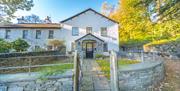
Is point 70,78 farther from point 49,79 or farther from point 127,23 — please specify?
point 127,23

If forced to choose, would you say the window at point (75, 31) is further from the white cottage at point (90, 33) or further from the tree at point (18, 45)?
the tree at point (18, 45)

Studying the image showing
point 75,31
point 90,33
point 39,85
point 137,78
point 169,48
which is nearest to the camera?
point 39,85

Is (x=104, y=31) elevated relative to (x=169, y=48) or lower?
elevated

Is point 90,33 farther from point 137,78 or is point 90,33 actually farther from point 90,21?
point 137,78

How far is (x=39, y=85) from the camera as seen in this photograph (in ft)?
22.7

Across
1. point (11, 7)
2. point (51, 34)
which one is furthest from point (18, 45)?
point (51, 34)

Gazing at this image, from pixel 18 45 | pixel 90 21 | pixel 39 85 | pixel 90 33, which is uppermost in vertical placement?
pixel 90 21

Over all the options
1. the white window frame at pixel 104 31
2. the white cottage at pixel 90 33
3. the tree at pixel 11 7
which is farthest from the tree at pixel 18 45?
the white window frame at pixel 104 31

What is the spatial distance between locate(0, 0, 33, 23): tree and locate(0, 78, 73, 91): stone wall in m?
16.0

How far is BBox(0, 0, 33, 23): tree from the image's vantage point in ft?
66.7

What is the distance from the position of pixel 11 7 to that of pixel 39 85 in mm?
16653

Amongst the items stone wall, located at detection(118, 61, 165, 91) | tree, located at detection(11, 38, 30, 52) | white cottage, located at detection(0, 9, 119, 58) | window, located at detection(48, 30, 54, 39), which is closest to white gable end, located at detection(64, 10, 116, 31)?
white cottage, located at detection(0, 9, 119, 58)

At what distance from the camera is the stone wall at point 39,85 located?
6.60 m

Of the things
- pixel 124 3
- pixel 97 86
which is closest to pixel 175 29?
pixel 97 86
